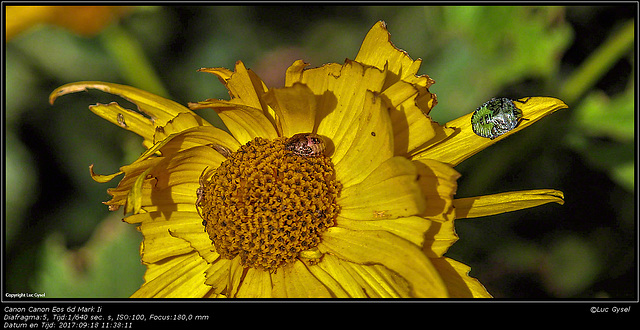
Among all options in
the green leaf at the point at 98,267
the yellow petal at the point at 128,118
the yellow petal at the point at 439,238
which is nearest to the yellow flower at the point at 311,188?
the yellow petal at the point at 439,238

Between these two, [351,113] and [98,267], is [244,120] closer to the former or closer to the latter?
[351,113]

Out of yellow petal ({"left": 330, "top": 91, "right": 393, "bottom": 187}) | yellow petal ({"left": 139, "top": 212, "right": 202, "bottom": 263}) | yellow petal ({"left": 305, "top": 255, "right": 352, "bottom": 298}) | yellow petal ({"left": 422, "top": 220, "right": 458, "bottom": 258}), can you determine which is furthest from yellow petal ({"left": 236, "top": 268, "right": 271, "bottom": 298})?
yellow petal ({"left": 422, "top": 220, "right": 458, "bottom": 258})

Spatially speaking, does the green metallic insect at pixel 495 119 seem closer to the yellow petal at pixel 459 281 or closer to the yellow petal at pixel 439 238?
the yellow petal at pixel 439 238

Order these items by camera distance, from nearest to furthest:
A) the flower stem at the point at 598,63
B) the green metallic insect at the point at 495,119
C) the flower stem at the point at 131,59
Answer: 1. the green metallic insect at the point at 495,119
2. the flower stem at the point at 598,63
3. the flower stem at the point at 131,59

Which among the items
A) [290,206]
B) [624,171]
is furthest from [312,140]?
[624,171]

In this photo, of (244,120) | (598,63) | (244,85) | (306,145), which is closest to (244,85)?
(244,85)

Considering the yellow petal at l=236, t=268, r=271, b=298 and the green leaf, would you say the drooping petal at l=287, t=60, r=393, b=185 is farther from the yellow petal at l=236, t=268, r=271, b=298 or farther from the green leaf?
the green leaf
